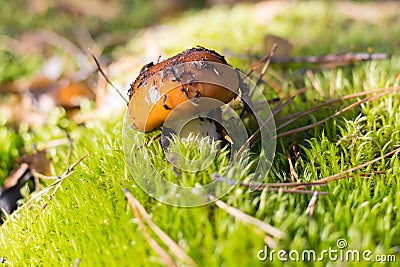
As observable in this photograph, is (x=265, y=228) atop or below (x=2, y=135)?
below

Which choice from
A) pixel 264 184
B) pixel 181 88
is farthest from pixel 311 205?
pixel 181 88

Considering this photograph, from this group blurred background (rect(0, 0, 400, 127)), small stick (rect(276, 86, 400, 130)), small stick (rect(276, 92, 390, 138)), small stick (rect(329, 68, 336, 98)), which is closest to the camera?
small stick (rect(276, 92, 390, 138))

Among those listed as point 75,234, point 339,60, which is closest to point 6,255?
point 75,234

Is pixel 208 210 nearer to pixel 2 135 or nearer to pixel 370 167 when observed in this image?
pixel 370 167

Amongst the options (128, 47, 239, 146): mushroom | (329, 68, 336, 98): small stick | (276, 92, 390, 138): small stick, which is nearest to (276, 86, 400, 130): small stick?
(276, 92, 390, 138): small stick

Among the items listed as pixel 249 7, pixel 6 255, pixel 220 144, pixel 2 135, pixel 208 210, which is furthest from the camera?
pixel 249 7

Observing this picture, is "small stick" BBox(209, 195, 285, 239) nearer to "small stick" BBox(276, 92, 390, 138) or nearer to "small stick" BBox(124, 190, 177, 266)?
"small stick" BBox(124, 190, 177, 266)

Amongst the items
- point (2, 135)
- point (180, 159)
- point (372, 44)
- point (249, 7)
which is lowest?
point (180, 159)

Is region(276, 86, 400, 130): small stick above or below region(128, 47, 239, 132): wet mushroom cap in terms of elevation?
above
